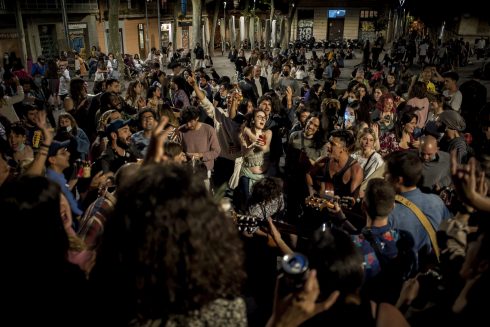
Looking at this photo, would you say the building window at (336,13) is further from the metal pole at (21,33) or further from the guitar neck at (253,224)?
the guitar neck at (253,224)

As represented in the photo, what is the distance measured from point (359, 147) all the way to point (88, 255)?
346 cm

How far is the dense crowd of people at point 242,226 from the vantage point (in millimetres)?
1593

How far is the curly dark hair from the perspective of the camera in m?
1.54

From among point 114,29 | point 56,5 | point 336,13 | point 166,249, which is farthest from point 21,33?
point 336,13

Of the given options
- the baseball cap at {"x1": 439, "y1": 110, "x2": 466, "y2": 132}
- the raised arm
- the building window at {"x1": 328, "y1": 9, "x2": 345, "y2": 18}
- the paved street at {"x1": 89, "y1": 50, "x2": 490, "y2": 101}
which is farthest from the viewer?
the building window at {"x1": 328, "y1": 9, "x2": 345, "y2": 18}

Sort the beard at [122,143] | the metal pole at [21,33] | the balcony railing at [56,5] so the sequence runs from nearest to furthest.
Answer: the beard at [122,143] → the metal pole at [21,33] → the balcony railing at [56,5]

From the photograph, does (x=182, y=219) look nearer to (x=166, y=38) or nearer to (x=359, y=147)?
(x=359, y=147)

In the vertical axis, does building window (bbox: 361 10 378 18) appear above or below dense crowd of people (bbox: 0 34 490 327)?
above

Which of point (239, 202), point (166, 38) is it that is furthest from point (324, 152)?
point (166, 38)

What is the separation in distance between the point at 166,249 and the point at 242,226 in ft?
5.81

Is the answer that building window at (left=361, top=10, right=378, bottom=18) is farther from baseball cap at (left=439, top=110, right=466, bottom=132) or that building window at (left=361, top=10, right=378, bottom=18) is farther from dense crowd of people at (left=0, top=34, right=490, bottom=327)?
baseball cap at (left=439, top=110, right=466, bottom=132)

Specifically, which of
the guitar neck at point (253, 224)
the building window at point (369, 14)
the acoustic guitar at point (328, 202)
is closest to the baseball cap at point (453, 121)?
the acoustic guitar at point (328, 202)

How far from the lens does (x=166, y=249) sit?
1534 mm

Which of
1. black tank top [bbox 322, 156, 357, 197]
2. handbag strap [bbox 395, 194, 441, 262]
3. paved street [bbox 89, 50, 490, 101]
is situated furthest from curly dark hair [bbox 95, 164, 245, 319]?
paved street [bbox 89, 50, 490, 101]
